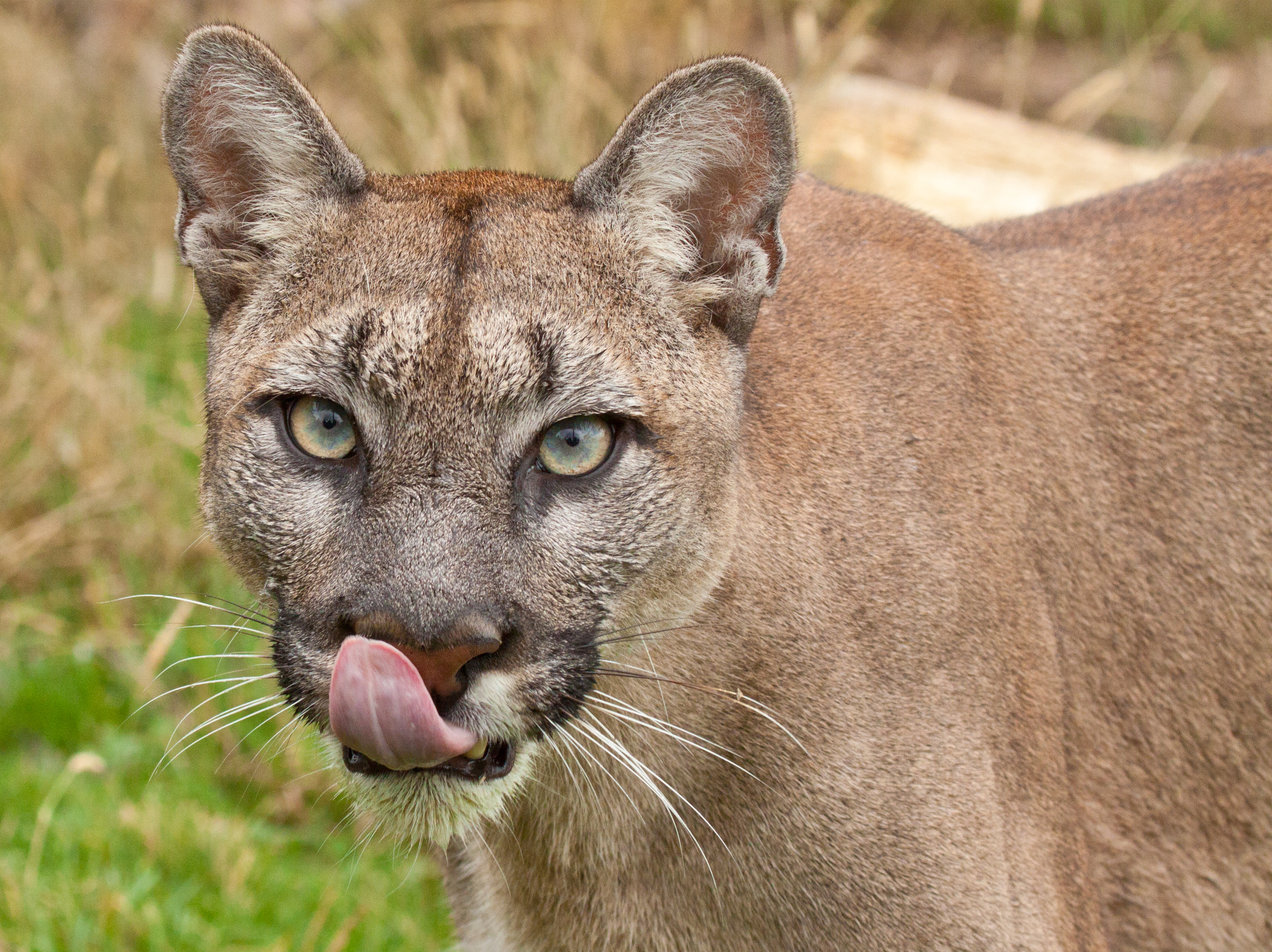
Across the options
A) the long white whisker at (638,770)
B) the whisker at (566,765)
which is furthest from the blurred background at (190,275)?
the long white whisker at (638,770)

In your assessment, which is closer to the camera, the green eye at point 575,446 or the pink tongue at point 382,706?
the pink tongue at point 382,706

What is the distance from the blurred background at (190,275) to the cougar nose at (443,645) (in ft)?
2.03

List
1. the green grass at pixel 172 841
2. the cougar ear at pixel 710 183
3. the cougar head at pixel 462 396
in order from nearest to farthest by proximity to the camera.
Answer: the cougar head at pixel 462 396 → the cougar ear at pixel 710 183 → the green grass at pixel 172 841

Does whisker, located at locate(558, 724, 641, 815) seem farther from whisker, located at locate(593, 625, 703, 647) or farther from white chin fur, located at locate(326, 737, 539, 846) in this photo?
whisker, located at locate(593, 625, 703, 647)

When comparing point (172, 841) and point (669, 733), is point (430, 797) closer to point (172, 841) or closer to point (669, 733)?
point (669, 733)

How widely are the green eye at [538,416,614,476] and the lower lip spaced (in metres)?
0.63

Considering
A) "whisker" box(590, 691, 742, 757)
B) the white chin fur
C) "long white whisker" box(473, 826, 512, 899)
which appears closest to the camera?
the white chin fur

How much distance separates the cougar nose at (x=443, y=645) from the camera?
2.89m

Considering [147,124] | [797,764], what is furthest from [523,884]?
[147,124]

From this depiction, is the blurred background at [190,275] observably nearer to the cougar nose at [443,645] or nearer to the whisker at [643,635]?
the cougar nose at [443,645]

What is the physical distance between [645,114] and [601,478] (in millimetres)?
916

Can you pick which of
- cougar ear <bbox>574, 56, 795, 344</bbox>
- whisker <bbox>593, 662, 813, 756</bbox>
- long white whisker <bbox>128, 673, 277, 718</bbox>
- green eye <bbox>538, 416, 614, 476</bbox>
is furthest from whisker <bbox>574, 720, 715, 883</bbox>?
cougar ear <bbox>574, 56, 795, 344</bbox>

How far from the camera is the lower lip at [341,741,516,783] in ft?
10.1

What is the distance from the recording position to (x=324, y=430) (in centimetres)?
330
